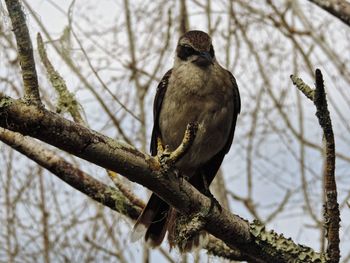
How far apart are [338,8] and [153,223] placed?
1804mm

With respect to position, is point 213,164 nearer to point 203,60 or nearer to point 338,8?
point 203,60

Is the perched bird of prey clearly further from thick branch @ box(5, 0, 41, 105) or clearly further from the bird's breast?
thick branch @ box(5, 0, 41, 105)

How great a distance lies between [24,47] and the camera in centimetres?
252

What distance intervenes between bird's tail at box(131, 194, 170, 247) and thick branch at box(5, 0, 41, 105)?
186cm

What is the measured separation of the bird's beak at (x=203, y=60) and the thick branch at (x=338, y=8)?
872mm

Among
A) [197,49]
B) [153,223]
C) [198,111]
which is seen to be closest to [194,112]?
[198,111]

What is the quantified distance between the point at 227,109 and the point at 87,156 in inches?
76.7

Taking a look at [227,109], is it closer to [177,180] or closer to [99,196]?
[99,196]

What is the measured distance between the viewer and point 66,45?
5035 millimetres

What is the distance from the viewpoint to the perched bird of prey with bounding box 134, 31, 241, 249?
14.0ft

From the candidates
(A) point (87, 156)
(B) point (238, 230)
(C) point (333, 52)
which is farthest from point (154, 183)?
(C) point (333, 52)

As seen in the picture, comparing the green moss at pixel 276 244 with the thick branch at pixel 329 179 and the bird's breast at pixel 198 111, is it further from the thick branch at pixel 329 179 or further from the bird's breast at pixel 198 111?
the bird's breast at pixel 198 111

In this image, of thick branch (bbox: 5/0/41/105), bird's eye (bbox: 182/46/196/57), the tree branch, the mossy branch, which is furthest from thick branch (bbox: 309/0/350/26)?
thick branch (bbox: 5/0/41/105)

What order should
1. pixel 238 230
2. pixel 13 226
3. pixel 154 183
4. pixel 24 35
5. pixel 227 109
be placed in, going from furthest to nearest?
pixel 13 226 → pixel 227 109 → pixel 238 230 → pixel 154 183 → pixel 24 35
